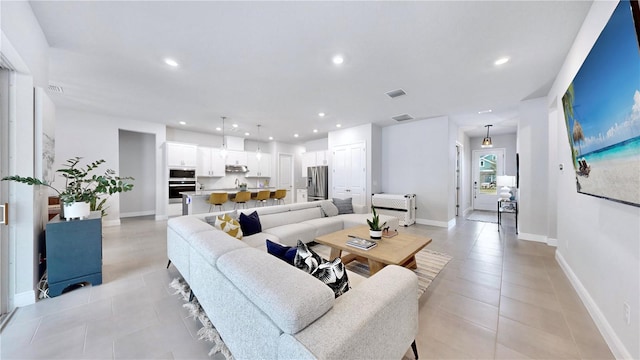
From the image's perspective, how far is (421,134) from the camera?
589 centimetres

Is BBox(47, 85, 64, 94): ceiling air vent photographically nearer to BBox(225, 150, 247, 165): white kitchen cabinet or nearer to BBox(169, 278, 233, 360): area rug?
BBox(225, 150, 247, 165): white kitchen cabinet

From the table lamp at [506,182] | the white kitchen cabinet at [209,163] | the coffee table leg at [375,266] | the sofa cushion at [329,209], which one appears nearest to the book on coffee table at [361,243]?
the coffee table leg at [375,266]

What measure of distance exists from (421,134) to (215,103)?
16.7 ft

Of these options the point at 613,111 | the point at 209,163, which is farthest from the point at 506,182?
the point at 209,163

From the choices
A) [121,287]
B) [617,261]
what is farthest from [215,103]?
[617,261]

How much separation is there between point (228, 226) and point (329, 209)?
2249mm

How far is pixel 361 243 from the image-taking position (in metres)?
2.61

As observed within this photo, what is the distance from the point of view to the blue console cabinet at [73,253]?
7.42 feet

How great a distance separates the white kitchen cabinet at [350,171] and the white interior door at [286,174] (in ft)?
8.83

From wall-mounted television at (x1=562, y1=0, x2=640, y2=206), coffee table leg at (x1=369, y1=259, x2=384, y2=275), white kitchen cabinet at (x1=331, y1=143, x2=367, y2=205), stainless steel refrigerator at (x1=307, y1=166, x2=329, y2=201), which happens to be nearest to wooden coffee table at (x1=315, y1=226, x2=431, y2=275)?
coffee table leg at (x1=369, y1=259, x2=384, y2=275)

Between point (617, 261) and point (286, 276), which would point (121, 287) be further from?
point (617, 261)

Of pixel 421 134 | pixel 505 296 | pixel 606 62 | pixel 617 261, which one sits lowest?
pixel 505 296

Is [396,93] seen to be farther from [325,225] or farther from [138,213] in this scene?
[138,213]

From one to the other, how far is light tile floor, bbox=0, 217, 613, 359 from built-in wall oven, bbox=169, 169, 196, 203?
3.50 metres
